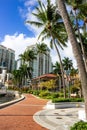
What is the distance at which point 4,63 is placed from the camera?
456 feet

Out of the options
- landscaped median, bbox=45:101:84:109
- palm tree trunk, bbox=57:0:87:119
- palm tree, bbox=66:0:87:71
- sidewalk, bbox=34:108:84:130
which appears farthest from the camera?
palm tree, bbox=66:0:87:71

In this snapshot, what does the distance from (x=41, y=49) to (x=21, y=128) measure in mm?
60023

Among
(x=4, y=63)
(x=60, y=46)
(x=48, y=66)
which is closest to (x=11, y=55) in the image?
(x=4, y=63)

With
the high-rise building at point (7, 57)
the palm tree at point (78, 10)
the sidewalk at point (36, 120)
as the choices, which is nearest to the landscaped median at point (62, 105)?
the sidewalk at point (36, 120)

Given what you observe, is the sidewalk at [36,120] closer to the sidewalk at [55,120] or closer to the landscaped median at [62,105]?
the sidewalk at [55,120]

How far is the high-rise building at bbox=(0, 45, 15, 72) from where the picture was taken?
459 ft

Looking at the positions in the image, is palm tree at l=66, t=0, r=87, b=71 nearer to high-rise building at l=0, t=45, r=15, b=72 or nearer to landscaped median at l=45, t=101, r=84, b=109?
landscaped median at l=45, t=101, r=84, b=109

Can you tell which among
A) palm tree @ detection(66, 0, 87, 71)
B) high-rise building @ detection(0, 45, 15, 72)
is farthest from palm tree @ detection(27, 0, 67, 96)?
high-rise building @ detection(0, 45, 15, 72)

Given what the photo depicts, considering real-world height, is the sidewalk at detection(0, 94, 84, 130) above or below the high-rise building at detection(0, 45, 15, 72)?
below

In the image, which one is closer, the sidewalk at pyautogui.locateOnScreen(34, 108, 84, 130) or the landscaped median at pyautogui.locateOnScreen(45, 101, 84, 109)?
the sidewalk at pyautogui.locateOnScreen(34, 108, 84, 130)

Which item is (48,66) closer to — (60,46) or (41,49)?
(41,49)

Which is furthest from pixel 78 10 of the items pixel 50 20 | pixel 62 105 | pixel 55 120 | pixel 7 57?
pixel 7 57

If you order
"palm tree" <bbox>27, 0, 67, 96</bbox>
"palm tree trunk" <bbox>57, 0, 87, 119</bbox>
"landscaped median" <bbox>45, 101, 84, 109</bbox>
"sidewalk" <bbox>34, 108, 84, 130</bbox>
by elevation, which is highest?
"palm tree" <bbox>27, 0, 67, 96</bbox>

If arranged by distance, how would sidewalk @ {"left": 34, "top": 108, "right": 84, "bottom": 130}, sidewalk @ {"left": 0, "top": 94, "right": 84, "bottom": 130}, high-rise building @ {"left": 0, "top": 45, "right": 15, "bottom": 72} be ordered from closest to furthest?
sidewalk @ {"left": 0, "top": 94, "right": 84, "bottom": 130} < sidewalk @ {"left": 34, "top": 108, "right": 84, "bottom": 130} < high-rise building @ {"left": 0, "top": 45, "right": 15, "bottom": 72}
